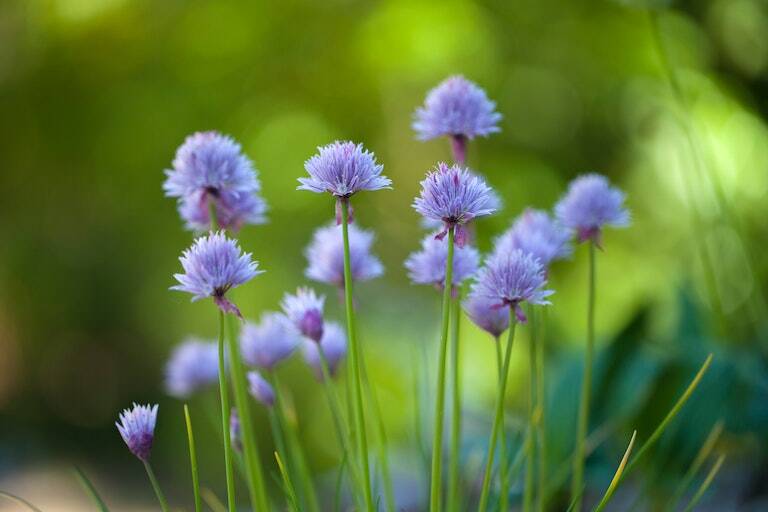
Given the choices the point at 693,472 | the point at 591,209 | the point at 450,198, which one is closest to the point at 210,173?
the point at 450,198

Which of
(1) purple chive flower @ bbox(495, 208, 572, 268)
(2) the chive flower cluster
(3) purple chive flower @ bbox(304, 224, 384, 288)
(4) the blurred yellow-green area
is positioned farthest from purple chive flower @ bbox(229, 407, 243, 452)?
(4) the blurred yellow-green area

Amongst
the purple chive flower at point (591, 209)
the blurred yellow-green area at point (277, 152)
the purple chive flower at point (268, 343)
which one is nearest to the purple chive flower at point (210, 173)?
the purple chive flower at point (268, 343)

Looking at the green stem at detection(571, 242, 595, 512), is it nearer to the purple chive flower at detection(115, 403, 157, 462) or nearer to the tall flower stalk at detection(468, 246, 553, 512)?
the tall flower stalk at detection(468, 246, 553, 512)

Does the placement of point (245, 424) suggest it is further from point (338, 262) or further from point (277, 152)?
point (277, 152)

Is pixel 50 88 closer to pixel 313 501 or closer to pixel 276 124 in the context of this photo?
pixel 276 124

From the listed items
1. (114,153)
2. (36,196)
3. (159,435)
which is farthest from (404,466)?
(36,196)

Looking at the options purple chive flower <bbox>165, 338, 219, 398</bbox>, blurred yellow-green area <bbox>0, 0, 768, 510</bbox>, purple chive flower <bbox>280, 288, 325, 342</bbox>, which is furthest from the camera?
blurred yellow-green area <bbox>0, 0, 768, 510</bbox>

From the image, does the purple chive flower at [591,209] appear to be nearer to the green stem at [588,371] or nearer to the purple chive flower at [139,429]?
the green stem at [588,371]

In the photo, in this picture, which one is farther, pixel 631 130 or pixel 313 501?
pixel 631 130
